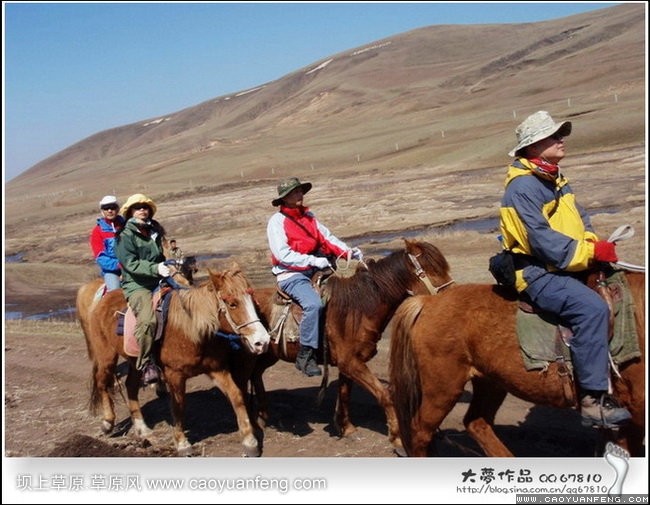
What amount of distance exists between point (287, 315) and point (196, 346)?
1150 mm

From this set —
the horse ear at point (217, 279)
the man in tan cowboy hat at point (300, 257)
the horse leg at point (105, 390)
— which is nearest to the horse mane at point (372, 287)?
the man in tan cowboy hat at point (300, 257)

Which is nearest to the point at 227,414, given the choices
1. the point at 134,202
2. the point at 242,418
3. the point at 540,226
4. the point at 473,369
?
the point at 242,418

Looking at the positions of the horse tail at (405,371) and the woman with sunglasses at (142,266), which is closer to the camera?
the horse tail at (405,371)

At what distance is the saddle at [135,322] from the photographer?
8102 mm

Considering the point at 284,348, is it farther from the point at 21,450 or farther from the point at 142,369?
the point at 21,450

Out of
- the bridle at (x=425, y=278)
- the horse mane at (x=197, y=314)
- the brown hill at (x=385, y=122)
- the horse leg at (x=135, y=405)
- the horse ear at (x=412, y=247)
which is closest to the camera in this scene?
the bridle at (x=425, y=278)

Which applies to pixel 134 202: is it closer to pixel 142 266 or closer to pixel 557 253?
pixel 142 266

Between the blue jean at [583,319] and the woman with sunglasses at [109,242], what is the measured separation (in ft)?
20.6

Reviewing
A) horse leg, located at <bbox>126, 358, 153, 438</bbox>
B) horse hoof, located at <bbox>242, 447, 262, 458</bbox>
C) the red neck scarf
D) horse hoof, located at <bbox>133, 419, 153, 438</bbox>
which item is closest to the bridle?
the red neck scarf

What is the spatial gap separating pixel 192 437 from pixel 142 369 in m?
1.16

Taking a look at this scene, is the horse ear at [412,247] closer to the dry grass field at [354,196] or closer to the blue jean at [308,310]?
the blue jean at [308,310]

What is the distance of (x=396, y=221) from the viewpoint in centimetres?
2892

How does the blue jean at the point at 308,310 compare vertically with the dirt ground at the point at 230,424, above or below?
above

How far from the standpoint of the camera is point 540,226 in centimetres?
525
